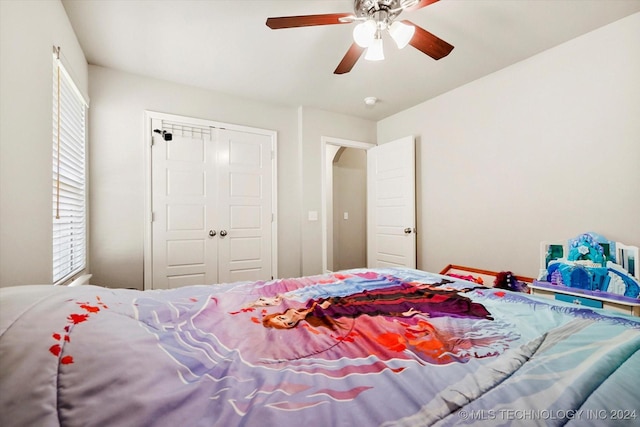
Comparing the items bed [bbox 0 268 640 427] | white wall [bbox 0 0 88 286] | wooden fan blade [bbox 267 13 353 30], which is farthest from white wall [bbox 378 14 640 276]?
white wall [bbox 0 0 88 286]

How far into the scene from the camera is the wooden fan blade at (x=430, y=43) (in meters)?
1.70

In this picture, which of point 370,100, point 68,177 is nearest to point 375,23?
point 370,100

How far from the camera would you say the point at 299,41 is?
221cm

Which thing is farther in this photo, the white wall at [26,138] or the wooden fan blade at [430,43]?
the wooden fan blade at [430,43]

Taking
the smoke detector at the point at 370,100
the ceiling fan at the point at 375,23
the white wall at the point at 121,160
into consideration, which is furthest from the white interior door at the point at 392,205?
the white wall at the point at 121,160

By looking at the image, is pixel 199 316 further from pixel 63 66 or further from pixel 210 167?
pixel 210 167

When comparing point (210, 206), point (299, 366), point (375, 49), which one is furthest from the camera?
point (210, 206)

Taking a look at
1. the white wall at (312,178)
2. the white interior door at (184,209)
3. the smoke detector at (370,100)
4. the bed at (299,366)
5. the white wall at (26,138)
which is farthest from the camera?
the white wall at (312,178)

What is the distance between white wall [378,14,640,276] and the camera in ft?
6.42

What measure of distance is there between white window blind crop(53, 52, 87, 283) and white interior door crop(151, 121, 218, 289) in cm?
57

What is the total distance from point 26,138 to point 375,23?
6.76 ft

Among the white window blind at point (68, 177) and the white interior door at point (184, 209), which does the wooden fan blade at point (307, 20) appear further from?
the white interior door at point (184, 209)

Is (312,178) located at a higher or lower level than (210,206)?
higher

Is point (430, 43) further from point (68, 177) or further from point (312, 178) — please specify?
point (68, 177)
